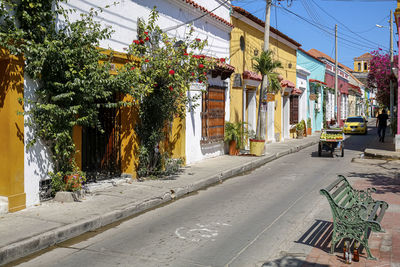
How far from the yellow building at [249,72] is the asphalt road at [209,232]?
24.9 feet

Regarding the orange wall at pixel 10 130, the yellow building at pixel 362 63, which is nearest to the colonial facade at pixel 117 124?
the orange wall at pixel 10 130

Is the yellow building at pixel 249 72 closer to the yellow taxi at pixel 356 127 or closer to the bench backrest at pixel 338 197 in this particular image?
the yellow taxi at pixel 356 127

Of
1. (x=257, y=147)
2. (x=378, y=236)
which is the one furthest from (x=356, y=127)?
(x=378, y=236)

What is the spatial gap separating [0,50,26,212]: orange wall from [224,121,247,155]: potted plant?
998 centimetres

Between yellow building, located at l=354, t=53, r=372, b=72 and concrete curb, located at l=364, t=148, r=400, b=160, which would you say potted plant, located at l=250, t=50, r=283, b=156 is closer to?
concrete curb, located at l=364, t=148, r=400, b=160

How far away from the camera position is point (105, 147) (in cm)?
1061

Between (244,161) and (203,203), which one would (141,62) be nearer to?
(203,203)

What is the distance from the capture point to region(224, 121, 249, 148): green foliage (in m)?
16.6

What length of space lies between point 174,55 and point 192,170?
3.78 m

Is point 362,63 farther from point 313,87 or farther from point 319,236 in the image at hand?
point 319,236

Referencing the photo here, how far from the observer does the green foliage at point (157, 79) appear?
10.3 metres

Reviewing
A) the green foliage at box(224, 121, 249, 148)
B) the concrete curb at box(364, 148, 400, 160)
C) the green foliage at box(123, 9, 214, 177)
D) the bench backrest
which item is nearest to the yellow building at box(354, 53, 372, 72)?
the concrete curb at box(364, 148, 400, 160)

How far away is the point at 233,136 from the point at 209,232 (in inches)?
404

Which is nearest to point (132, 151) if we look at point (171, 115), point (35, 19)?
point (171, 115)
